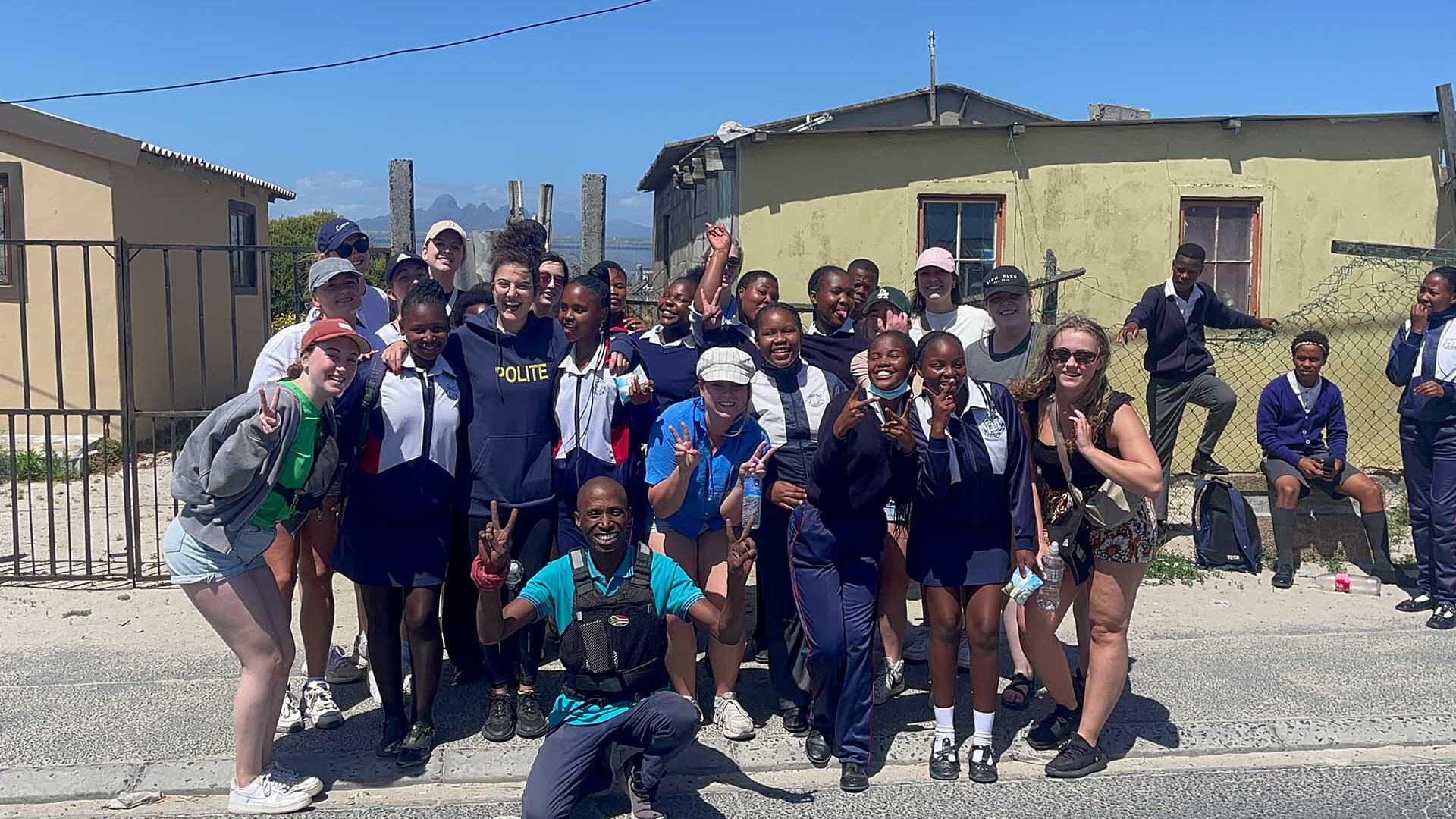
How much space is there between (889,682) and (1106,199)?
23.0ft

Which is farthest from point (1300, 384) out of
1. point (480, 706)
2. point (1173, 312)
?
point (480, 706)

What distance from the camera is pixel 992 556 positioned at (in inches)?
167

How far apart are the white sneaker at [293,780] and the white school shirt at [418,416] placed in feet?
3.68

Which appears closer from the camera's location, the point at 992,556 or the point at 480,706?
the point at 992,556

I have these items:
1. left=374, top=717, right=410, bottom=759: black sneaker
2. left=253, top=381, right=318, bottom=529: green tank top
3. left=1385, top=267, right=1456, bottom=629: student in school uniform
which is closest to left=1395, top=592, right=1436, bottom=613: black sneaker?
left=1385, top=267, right=1456, bottom=629: student in school uniform

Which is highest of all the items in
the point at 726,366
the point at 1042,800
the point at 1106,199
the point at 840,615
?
the point at 1106,199

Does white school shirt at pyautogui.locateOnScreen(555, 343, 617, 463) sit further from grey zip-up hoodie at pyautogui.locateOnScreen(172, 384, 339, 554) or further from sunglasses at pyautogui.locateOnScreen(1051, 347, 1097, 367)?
sunglasses at pyautogui.locateOnScreen(1051, 347, 1097, 367)

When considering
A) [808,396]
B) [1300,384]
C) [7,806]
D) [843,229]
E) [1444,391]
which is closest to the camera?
[7,806]

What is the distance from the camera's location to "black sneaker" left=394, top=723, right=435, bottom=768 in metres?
4.35

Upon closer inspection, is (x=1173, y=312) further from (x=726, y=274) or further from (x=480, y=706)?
(x=480, y=706)

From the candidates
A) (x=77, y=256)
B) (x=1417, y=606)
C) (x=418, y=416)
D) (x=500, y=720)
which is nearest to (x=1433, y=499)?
(x=1417, y=606)

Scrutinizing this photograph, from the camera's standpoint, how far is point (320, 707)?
4.73 metres

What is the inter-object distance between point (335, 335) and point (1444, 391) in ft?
18.2

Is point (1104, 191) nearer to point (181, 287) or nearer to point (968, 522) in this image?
point (968, 522)
